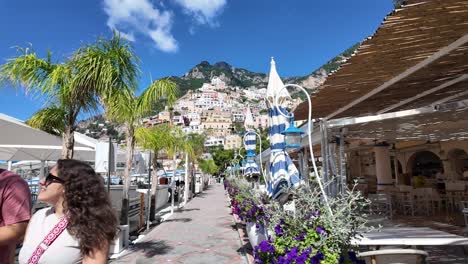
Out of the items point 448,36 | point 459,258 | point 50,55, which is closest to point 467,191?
point 459,258

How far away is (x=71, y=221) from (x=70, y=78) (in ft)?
13.2

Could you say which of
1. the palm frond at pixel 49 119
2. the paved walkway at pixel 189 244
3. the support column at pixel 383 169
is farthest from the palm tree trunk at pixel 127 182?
the support column at pixel 383 169

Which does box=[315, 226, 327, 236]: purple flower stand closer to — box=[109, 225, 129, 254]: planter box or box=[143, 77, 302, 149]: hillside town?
box=[109, 225, 129, 254]: planter box

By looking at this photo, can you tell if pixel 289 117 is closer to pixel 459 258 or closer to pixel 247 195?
pixel 247 195

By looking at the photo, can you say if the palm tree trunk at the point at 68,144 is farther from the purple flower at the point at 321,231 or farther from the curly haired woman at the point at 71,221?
the purple flower at the point at 321,231

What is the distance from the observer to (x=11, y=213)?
1941 millimetres

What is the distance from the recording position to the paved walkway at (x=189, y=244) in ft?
20.2

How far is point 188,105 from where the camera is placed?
17888cm

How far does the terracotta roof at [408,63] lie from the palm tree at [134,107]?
3.05m

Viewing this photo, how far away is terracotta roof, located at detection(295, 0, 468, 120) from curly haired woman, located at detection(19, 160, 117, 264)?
2379 mm

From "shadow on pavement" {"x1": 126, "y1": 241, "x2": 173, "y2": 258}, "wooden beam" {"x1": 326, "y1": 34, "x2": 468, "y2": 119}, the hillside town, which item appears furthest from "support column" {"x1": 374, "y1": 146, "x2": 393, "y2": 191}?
the hillside town

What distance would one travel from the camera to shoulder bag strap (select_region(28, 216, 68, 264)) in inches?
65.1

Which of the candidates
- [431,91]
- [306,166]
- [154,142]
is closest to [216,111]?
[154,142]

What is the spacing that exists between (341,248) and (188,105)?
17838 cm
